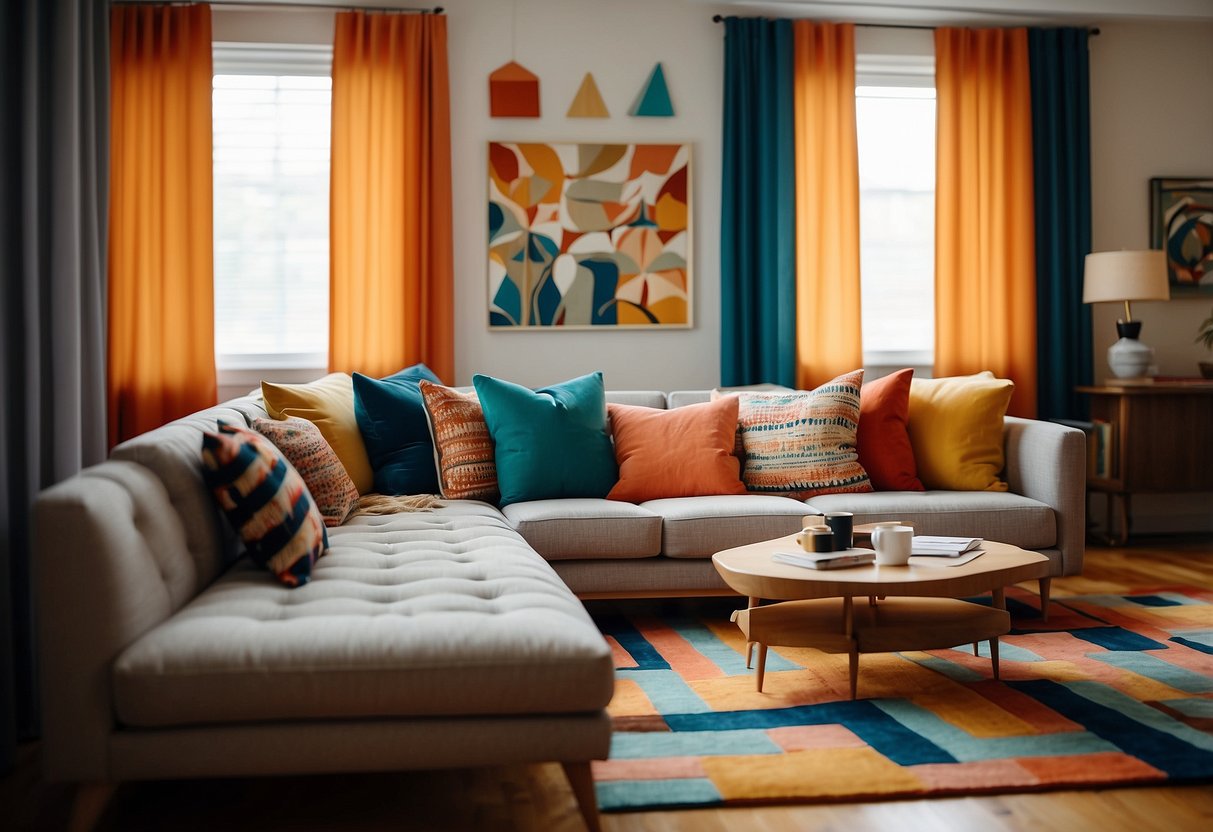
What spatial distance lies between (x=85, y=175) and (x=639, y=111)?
2.62 m

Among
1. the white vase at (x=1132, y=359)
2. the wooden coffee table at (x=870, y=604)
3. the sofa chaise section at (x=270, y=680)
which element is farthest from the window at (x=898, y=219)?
the sofa chaise section at (x=270, y=680)

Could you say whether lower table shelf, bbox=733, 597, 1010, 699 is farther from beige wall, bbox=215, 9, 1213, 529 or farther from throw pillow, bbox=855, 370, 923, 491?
beige wall, bbox=215, 9, 1213, 529

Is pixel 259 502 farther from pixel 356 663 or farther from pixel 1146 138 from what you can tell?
pixel 1146 138

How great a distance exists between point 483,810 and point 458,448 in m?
1.74

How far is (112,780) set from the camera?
6.19 feet

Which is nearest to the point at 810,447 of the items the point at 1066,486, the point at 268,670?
the point at 1066,486

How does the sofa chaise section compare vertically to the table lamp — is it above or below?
below

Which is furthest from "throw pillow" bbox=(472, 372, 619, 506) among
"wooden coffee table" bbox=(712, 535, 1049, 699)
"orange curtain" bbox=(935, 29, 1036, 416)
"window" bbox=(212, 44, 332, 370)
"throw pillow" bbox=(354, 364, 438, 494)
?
"orange curtain" bbox=(935, 29, 1036, 416)

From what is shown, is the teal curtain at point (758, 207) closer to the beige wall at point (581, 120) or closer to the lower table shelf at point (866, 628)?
the beige wall at point (581, 120)

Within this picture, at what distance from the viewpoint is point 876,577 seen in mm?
2619

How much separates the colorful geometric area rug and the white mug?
352 mm

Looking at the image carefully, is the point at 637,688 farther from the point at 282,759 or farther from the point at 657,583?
the point at 282,759

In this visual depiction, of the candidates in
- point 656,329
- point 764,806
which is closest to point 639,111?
point 656,329

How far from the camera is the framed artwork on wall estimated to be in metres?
5.35
